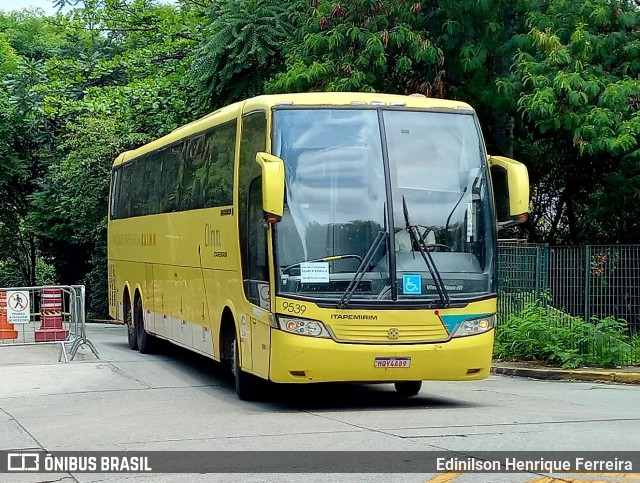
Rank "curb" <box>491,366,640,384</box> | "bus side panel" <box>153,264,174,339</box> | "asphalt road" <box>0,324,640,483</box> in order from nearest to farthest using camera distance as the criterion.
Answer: "asphalt road" <box>0,324,640,483</box> < "curb" <box>491,366,640,384</box> < "bus side panel" <box>153,264,174,339</box>

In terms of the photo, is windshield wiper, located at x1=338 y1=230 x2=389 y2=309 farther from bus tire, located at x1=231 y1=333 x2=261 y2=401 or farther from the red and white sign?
the red and white sign

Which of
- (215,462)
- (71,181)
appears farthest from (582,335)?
(71,181)

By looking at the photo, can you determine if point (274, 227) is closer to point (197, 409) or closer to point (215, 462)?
point (197, 409)

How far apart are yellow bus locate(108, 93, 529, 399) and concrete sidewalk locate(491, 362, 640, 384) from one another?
4325 millimetres

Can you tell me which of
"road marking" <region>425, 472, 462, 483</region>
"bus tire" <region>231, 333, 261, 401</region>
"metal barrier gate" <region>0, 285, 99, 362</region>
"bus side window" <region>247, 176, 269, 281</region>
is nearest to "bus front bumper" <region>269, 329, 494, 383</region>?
"bus side window" <region>247, 176, 269, 281</region>

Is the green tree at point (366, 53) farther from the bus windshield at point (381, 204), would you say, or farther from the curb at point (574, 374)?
the bus windshield at point (381, 204)

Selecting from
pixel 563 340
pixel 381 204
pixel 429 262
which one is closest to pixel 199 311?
pixel 381 204

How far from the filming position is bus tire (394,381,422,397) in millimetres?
13992

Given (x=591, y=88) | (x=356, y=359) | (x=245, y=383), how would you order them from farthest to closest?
1. (x=591, y=88)
2. (x=245, y=383)
3. (x=356, y=359)

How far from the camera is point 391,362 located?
11.8 metres

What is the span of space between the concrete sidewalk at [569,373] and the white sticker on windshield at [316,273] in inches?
250

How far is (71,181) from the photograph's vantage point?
35.4 m

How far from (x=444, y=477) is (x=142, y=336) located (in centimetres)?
1392

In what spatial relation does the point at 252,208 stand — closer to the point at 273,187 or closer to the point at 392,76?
the point at 273,187
